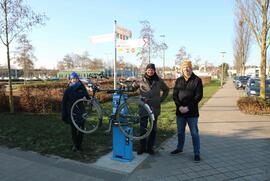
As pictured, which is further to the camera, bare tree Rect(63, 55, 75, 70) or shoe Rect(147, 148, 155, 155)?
bare tree Rect(63, 55, 75, 70)

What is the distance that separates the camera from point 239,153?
16.9ft

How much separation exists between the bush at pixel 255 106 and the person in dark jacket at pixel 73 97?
766 cm

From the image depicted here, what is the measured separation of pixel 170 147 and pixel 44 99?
6664mm

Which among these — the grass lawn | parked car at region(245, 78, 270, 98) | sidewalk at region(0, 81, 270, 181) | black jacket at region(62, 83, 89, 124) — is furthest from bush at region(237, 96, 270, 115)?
black jacket at region(62, 83, 89, 124)

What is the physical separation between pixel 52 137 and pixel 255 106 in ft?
27.0

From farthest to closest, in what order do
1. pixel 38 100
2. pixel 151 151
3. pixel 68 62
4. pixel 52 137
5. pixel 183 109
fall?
pixel 68 62 < pixel 38 100 < pixel 52 137 < pixel 151 151 < pixel 183 109

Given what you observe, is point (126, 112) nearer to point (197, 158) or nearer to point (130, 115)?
point (130, 115)

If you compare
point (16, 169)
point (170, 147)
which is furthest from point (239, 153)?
point (16, 169)

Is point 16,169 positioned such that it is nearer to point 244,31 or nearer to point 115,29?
point 115,29

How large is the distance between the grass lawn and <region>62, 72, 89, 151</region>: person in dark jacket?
11.9 inches

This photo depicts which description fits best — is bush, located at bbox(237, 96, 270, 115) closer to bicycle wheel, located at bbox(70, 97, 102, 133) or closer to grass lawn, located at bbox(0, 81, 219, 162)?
grass lawn, located at bbox(0, 81, 219, 162)

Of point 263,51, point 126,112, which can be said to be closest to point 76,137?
point 126,112

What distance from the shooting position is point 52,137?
6.40 meters

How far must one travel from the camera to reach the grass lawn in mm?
5328
